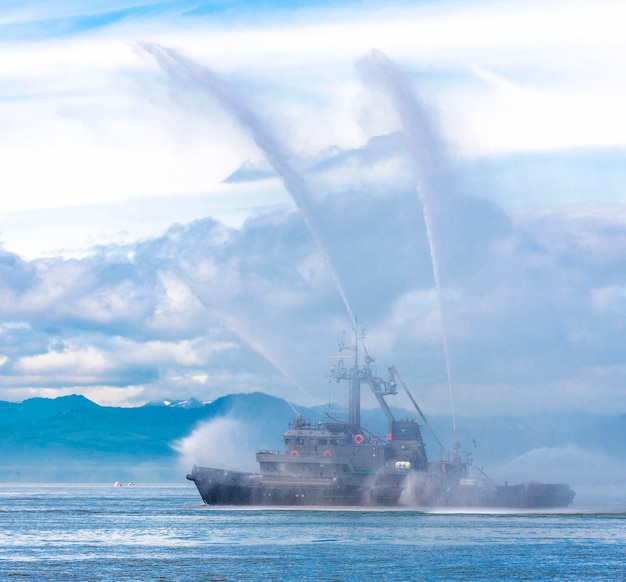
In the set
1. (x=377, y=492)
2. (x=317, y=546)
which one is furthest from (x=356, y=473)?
(x=317, y=546)

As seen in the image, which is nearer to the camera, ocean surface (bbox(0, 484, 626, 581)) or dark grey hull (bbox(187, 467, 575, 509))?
ocean surface (bbox(0, 484, 626, 581))

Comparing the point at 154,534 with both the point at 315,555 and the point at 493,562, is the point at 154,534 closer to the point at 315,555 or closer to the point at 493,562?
the point at 315,555

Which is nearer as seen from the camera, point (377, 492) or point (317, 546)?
point (317, 546)

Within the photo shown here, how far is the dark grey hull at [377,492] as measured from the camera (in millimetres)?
121625

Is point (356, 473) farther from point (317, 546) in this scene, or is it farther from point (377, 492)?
point (317, 546)

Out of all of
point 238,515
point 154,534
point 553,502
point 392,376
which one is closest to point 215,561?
point 154,534

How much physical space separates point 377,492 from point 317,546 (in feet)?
113

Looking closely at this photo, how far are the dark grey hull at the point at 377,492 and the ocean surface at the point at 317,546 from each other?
1410 millimetres

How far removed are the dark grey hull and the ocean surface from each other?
1.41m

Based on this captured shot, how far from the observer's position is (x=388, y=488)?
122375 mm

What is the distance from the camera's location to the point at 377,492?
401 feet

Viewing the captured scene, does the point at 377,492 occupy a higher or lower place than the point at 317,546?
higher

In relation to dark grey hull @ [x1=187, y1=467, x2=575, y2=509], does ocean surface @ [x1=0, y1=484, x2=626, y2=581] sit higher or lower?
lower

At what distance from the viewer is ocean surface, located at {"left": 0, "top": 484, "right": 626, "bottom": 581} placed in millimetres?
73250
